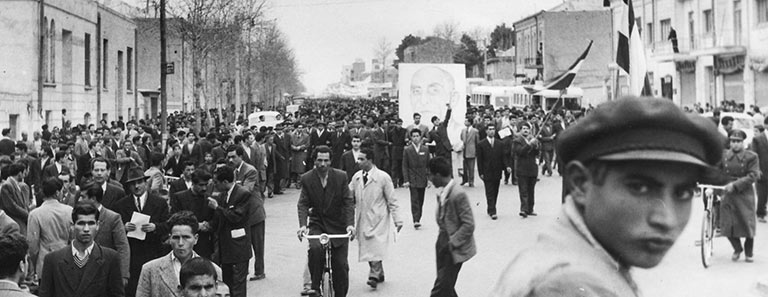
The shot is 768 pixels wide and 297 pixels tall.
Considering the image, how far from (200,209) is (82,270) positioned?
2.85m

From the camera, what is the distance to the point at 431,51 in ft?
411

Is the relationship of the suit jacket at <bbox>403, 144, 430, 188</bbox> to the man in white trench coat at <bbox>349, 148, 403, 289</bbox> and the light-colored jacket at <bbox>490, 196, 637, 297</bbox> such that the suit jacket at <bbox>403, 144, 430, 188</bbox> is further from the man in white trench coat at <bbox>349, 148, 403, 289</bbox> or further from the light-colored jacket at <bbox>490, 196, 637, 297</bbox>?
the light-colored jacket at <bbox>490, 196, 637, 297</bbox>

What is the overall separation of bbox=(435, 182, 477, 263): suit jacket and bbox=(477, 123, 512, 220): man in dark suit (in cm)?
828

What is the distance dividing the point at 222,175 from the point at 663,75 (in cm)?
4098

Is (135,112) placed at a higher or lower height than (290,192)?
higher

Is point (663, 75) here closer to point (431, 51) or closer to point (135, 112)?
point (135, 112)

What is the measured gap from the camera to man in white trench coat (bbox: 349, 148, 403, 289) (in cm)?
1088

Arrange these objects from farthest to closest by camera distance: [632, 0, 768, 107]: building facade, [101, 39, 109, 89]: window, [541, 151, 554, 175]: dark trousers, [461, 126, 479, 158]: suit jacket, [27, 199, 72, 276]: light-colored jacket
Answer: [101, 39, 109, 89]: window
[632, 0, 768, 107]: building facade
[541, 151, 554, 175]: dark trousers
[461, 126, 479, 158]: suit jacket
[27, 199, 72, 276]: light-colored jacket

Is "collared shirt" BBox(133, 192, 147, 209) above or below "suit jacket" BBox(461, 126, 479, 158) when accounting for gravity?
below

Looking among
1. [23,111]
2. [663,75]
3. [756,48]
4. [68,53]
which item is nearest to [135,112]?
[68,53]

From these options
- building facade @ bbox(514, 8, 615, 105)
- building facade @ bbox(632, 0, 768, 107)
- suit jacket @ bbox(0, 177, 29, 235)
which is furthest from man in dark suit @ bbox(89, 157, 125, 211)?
building facade @ bbox(514, 8, 615, 105)

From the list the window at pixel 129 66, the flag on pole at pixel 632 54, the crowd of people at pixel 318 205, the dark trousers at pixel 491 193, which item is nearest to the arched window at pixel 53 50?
the window at pixel 129 66

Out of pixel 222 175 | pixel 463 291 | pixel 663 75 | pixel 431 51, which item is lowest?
pixel 463 291

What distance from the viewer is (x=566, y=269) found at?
164 centimetres
